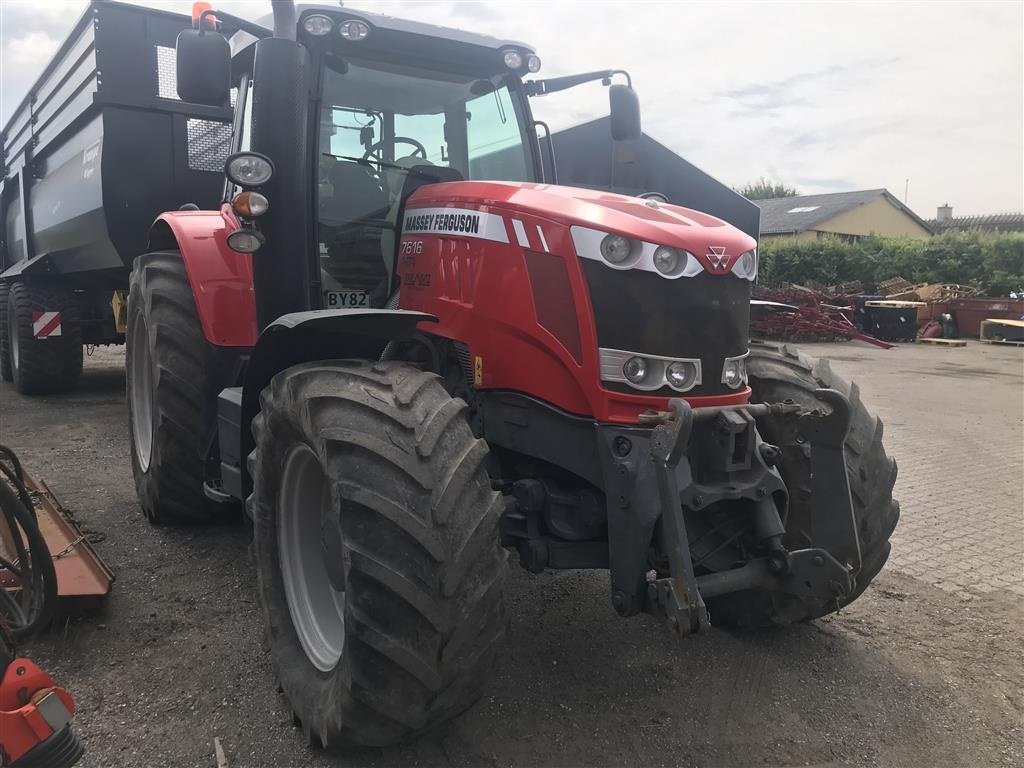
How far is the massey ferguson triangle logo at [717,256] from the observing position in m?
2.56

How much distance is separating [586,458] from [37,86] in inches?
323

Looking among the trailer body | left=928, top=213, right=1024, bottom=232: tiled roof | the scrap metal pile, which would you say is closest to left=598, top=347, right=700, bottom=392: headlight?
the trailer body

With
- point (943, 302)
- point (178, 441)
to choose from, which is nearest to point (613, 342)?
point (178, 441)

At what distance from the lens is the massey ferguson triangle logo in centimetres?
256

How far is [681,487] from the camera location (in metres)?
2.39

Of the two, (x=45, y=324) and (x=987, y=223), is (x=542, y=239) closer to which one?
(x=45, y=324)

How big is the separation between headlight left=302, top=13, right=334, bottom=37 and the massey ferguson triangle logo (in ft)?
5.91

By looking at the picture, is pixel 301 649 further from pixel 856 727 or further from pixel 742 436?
pixel 856 727

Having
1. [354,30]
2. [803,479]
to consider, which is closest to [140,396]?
[354,30]

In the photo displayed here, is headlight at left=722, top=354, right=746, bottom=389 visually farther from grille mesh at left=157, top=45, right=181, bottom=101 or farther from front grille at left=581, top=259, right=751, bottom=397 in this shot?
grille mesh at left=157, top=45, right=181, bottom=101

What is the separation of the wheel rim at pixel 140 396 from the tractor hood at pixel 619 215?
248 centimetres

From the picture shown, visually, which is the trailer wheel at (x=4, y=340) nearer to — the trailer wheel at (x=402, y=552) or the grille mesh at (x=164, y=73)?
the grille mesh at (x=164, y=73)

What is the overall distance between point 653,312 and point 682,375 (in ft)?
0.75

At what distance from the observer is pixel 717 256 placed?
2578mm
